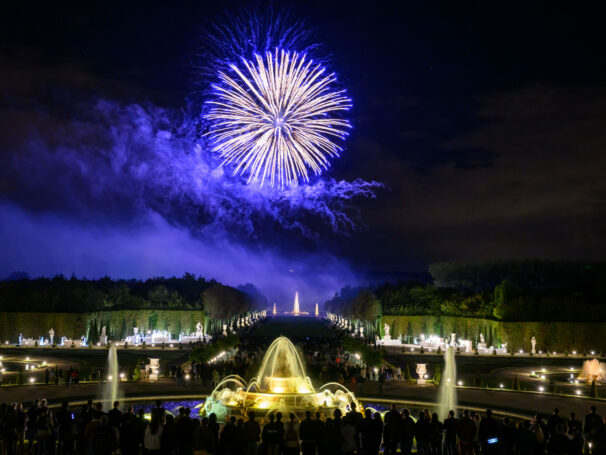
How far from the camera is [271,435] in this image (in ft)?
39.7

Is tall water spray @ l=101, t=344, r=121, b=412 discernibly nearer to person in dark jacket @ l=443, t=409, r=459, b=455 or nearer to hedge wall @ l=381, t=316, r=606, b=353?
person in dark jacket @ l=443, t=409, r=459, b=455

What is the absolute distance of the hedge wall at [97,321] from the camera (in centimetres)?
6066

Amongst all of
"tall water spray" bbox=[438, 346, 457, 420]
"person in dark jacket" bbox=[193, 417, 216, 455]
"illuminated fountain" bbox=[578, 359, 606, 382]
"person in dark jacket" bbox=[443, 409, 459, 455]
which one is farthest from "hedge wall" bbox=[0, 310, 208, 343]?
"person in dark jacket" bbox=[443, 409, 459, 455]

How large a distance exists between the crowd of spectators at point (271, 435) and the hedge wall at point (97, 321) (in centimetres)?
5163

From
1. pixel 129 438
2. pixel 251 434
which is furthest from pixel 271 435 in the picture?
pixel 129 438

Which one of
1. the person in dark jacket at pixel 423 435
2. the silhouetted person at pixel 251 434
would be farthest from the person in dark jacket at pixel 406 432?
the silhouetted person at pixel 251 434

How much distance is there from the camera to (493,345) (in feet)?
206

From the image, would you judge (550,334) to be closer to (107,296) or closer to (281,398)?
(281,398)

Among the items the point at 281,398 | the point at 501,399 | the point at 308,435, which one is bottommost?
the point at 501,399

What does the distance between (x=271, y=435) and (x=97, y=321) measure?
198ft

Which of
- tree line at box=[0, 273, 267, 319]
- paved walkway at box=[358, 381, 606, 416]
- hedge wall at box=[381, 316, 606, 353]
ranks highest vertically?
tree line at box=[0, 273, 267, 319]

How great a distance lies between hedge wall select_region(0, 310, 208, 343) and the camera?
60656mm

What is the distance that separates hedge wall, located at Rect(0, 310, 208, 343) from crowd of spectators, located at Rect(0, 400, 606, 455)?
51.6 m

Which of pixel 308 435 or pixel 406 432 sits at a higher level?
pixel 308 435
